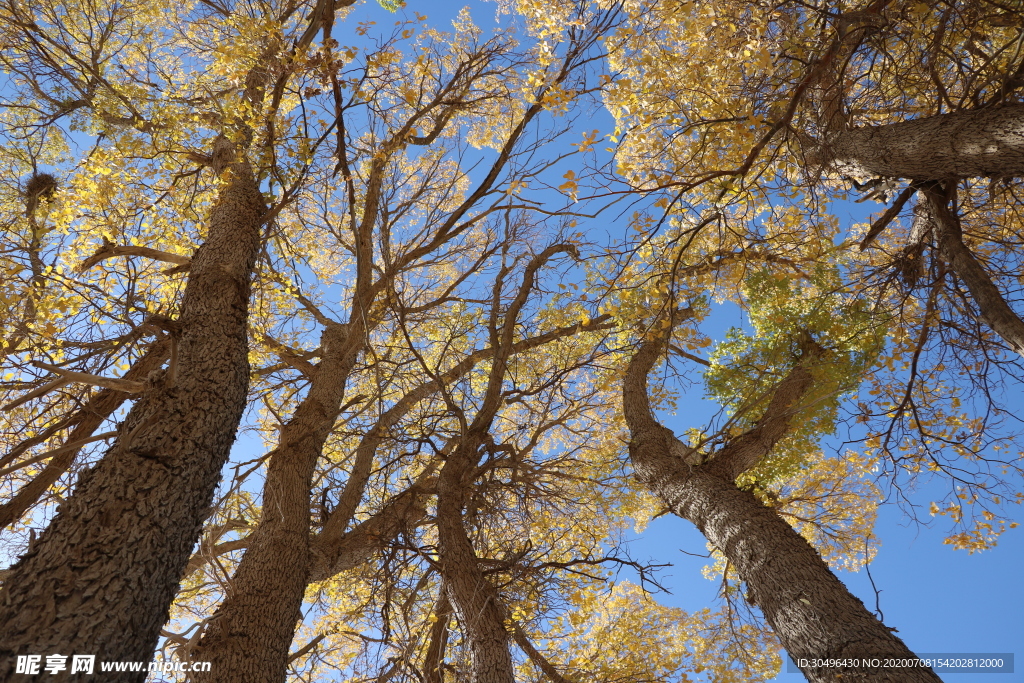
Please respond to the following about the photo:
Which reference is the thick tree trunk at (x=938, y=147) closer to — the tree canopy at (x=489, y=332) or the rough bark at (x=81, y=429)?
the tree canopy at (x=489, y=332)

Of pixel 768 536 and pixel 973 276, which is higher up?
pixel 973 276

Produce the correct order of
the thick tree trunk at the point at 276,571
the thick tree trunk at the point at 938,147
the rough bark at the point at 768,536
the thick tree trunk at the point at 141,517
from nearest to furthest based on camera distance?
the thick tree trunk at the point at 141,517 → the thick tree trunk at the point at 938,147 → the rough bark at the point at 768,536 → the thick tree trunk at the point at 276,571

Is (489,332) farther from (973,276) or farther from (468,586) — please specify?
(973,276)

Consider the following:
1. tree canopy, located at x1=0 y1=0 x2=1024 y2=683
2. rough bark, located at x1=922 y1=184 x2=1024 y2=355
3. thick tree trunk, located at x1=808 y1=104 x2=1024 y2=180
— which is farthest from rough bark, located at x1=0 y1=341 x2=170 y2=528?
rough bark, located at x1=922 y1=184 x2=1024 y2=355

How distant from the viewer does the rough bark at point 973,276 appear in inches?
148

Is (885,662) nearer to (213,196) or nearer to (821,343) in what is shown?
(821,343)

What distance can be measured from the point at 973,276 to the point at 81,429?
6986 mm

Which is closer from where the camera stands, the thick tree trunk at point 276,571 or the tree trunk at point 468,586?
the thick tree trunk at point 276,571

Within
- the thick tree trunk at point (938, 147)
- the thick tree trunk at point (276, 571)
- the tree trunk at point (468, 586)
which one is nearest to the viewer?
the thick tree trunk at point (938, 147)

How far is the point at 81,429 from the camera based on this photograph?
4160 mm

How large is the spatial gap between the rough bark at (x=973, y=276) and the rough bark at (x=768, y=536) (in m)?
1.53

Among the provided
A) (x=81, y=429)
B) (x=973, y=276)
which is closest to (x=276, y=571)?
(x=81, y=429)

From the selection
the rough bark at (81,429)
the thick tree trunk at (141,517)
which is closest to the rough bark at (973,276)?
the thick tree trunk at (141,517)

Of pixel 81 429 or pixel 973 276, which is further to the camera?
pixel 81 429
